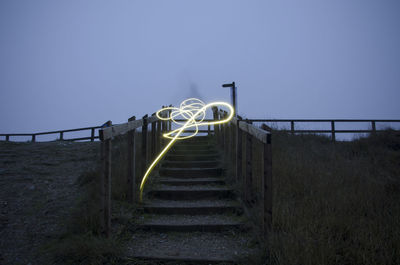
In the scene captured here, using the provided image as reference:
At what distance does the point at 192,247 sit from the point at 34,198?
315cm

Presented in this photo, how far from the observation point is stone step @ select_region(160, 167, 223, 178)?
6.01 meters

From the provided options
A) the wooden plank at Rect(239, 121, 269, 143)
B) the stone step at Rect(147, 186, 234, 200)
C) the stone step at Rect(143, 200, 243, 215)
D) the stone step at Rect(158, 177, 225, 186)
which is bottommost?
the stone step at Rect(143, 200, 243, 215)

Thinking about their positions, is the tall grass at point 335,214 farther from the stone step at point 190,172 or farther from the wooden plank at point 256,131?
Result: the stone step at point 190,172

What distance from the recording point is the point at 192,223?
385cm

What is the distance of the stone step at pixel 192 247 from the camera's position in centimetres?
296

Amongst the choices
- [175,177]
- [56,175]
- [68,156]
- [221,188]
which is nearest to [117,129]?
[221,188]

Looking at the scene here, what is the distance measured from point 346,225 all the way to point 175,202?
285 cm

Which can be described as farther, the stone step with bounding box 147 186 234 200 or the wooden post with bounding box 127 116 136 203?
the stone step with bounding box 147 186 234 200

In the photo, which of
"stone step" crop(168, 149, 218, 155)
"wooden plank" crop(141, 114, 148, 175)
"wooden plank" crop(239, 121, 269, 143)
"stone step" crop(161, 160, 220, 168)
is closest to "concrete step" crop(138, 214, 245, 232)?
"wooden plank" crop(141, 114, 148, 175)

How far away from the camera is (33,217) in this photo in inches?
152

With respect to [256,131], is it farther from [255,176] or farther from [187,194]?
[187,194]

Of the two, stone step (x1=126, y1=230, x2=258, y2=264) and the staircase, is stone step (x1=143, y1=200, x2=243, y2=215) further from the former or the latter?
stone step (x1=126, y1=230, x2=258, y2=264)

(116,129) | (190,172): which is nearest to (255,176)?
(190,172)

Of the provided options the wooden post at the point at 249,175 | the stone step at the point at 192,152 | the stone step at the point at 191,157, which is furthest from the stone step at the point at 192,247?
the stone step at the point at 192,152
